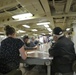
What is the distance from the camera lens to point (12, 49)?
2.87 m

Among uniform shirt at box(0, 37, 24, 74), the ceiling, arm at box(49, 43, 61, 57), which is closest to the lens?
uniform shirt at box(0, 37, 24, 74)

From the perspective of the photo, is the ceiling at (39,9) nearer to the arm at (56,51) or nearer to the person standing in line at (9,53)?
the person standing in line at (9,53)

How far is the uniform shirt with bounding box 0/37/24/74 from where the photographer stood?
9.30 ft

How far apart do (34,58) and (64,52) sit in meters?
0.59

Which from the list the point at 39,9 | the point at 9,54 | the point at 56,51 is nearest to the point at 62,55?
the point at 56,51

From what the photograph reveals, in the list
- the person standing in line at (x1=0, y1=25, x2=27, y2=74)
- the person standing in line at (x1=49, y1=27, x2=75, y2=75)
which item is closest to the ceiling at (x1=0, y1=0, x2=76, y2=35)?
the person standing in line at (x1=0, y1=25, x2=27, y2=74)

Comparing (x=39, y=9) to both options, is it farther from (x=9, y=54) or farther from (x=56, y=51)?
(x=9, y=54)

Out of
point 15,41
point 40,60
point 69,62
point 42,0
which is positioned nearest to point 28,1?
point 42,0

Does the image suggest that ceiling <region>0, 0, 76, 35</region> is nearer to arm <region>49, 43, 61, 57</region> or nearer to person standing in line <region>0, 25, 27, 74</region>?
person standing in line <region>0, 25, 27, 74</region>

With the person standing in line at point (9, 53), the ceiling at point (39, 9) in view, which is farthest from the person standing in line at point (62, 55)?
the ceiling at point (39, 9)

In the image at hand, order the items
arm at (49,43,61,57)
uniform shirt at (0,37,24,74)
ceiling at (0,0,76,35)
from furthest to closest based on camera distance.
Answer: ceiling at (0,0,76,35)
arm at (49,43,61,57)
uniform shirt at (0,37,24,74)

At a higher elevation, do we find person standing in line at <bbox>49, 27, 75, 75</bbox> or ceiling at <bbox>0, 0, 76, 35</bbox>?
ceiling at <bbox>0, 0, 76, 35</bbox>

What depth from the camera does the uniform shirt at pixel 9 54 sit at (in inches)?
112

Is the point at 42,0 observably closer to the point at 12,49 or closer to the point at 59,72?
the point at 12,49
